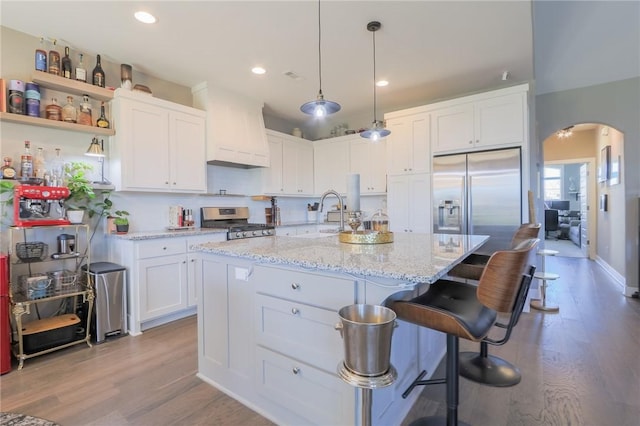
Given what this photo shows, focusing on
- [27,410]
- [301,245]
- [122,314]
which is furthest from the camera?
[122,314]

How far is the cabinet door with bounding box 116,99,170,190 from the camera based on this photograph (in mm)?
3150

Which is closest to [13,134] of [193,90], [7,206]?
[7,206]

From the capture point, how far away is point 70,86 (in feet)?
9.51

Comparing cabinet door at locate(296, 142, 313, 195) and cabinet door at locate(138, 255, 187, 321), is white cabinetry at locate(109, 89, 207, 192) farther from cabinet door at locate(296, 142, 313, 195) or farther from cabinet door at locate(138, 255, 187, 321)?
cabinet door at locate(296, 142, 313, 195)

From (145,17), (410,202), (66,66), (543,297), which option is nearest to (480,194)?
(410,202)

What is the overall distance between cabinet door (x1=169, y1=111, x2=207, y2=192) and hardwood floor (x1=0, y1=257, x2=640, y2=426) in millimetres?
1681

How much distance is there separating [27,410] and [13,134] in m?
2.24

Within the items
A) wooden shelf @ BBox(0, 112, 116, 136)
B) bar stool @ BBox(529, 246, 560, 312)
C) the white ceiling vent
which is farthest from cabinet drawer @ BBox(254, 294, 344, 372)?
bar stool @ BBox(529, 246, 560, 312)

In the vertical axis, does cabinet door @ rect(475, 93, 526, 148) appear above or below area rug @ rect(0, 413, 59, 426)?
above

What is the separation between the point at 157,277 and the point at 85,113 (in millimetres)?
1753

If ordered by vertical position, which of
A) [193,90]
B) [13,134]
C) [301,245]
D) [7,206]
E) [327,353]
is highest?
[193,90]

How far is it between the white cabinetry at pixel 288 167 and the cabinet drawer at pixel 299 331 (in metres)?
3.22

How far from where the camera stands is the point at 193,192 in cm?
380

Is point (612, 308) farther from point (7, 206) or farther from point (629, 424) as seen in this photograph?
point (7, 206)
